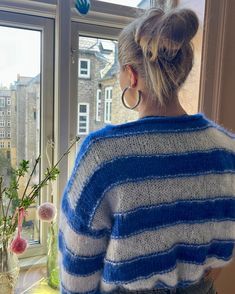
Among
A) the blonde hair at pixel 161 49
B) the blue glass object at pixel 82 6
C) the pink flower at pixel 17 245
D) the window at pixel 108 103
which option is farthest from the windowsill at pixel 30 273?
the blue glass object at pixel 82 6

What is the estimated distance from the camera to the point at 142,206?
2.32 ft

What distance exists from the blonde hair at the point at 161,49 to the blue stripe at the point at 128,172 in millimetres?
142

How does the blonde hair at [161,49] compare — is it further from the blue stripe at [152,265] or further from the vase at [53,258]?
the vase at [53,258]

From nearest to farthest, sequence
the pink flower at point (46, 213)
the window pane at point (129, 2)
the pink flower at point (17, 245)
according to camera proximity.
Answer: the pink flower at point (17, 245) → the pink flower at point (46, 213) → the window pane at point (129, 2)

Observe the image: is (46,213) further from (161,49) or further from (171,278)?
Answer: (161,49)

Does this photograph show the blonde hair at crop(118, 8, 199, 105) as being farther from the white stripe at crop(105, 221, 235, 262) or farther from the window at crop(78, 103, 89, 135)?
the window at crop(78, 103, 89, 135)

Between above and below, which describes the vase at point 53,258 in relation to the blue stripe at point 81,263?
below

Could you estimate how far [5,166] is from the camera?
1.25m

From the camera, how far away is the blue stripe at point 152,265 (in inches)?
28.4

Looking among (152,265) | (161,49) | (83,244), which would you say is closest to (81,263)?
(83,244)

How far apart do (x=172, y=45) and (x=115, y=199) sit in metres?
0.36

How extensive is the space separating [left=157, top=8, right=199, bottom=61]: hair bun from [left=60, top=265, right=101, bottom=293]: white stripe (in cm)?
53

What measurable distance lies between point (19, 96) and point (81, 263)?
0.74 m

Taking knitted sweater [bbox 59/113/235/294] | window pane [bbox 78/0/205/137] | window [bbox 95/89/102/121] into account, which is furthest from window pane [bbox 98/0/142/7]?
knitted sweater [bbox 59/113/235/294]
